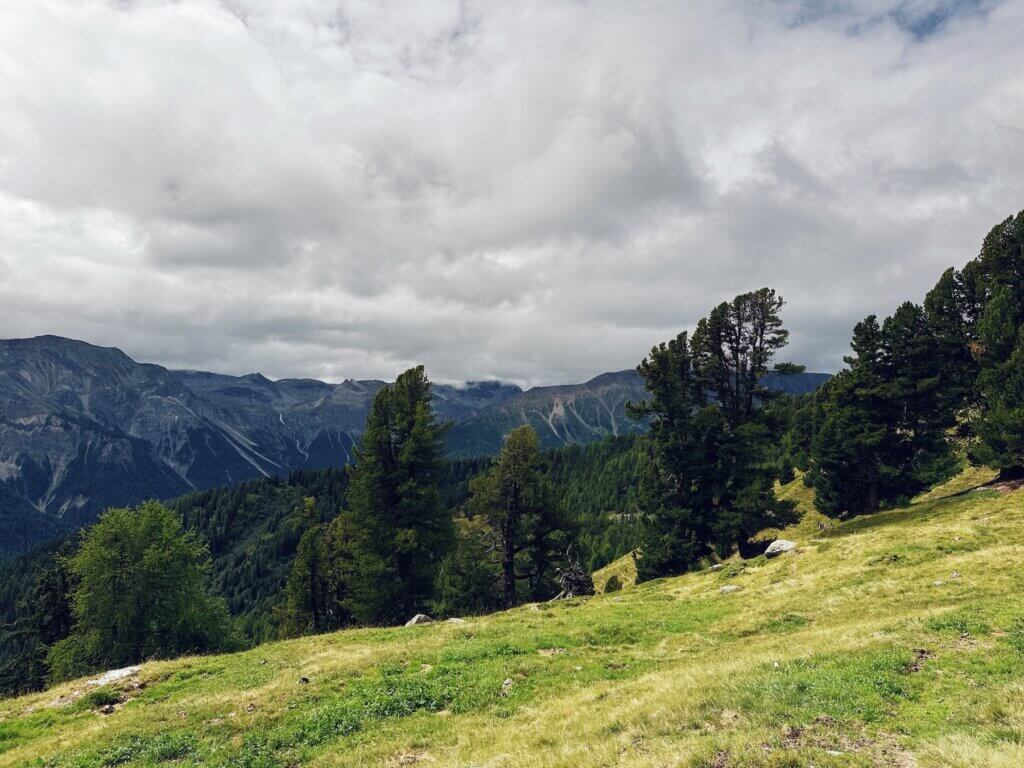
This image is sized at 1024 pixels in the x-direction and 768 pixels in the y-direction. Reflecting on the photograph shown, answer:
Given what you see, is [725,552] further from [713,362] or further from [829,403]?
[829,403]

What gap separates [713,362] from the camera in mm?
38875

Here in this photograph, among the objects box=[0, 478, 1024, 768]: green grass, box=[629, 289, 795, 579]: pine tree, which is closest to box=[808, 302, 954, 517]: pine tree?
box=[629, 289, 795, 579]: pine tree

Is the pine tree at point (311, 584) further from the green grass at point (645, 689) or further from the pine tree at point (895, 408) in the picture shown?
the pine tree at point (895, 408)

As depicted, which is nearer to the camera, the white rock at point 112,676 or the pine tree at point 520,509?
the white rock at point 112,676

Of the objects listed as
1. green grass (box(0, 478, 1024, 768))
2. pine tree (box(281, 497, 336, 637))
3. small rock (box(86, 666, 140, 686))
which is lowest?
pine tree (box(281, 497, 336, 637))

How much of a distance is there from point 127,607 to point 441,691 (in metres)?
33.8

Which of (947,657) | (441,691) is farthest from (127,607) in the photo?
(947,657)

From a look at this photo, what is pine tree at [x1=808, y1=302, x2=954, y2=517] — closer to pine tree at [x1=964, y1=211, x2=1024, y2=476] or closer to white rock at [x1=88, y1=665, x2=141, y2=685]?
pine tree at [x1=964, y1=211, x2=1024, y2=476]

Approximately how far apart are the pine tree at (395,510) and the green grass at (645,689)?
9.08m

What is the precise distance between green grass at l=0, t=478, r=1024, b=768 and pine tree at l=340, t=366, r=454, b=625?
29.8ft

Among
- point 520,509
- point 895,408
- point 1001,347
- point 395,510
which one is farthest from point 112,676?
point 1001,347

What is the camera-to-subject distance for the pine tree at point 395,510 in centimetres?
3688

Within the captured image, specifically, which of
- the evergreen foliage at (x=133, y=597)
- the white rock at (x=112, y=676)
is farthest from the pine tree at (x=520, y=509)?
the evergreen foliage at (x=133, y=597)

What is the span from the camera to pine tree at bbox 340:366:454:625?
121 ft
